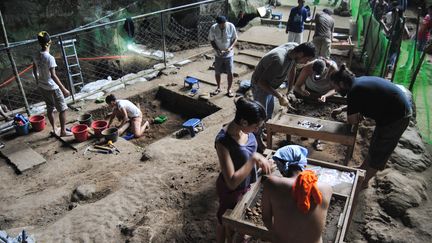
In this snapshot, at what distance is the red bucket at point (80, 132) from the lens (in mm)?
6809

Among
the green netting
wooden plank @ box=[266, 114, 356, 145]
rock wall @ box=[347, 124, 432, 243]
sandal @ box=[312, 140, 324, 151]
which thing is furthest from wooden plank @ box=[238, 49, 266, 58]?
rock wall @ box=[347, 124, 432, 243]

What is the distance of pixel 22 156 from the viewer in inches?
253

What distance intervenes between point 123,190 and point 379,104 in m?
3.75

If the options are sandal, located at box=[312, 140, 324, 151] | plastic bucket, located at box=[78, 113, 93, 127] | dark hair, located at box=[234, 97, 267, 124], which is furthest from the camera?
plastic bucket, located at box=[78, 113, 93, 127]

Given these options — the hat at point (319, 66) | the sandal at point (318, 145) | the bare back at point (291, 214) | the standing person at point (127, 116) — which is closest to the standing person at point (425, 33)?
the sandal at point (318, 145)

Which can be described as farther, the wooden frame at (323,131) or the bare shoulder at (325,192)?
the wooden frame at (323,131)

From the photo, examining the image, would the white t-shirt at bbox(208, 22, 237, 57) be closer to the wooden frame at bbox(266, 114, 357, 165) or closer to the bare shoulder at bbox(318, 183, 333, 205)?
the wooden frame at bbox(266, 114, 357, 165)

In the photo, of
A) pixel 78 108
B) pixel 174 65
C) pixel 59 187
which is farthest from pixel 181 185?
pixel 174 65

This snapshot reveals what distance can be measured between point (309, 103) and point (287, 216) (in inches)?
160

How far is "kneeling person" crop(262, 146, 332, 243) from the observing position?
2.57 metres

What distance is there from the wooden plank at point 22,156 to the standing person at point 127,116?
157 cm

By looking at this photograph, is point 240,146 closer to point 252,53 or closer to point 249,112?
point 249,112

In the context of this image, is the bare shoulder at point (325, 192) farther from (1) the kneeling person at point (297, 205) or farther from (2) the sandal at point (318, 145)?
(2) the sandal at point (318, 145)

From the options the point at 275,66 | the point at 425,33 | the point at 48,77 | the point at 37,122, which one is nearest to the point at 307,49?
the point at 275,66
